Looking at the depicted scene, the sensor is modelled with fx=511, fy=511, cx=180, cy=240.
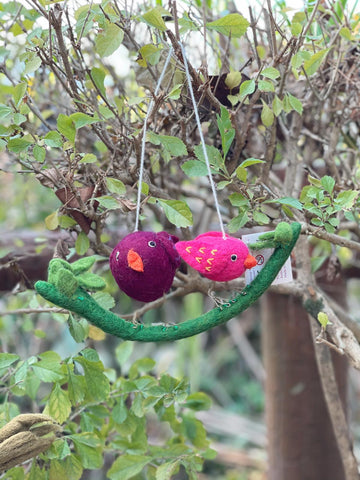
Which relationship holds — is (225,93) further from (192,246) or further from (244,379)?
(244,379)

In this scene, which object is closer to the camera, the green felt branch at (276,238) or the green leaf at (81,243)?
the green felt branch at (276,238)

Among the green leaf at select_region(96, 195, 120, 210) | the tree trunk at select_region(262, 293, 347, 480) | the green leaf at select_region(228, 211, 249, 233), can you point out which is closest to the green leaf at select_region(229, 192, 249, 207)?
the green leaf at select_region(228, 211, 249, 233)

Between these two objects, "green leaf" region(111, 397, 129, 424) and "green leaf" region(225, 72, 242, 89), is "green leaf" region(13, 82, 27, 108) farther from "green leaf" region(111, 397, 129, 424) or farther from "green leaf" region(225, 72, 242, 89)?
"green leaf" region(111, 397, 129, 424)

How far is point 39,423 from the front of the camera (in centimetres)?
53

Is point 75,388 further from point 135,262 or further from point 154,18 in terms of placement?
point 154,18

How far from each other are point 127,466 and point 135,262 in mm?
360

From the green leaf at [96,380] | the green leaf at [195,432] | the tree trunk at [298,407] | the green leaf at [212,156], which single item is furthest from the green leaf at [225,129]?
the tree trunk at [298,407]

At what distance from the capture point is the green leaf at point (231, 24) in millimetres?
495

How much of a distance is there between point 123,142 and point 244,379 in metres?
2.13

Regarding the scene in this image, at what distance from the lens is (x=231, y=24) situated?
50cm

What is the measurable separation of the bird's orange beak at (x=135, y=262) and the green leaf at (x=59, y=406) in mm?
230

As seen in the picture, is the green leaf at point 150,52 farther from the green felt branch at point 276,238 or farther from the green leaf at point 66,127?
the green felt branch at point 276,238

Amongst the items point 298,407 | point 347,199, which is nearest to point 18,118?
point 347,199

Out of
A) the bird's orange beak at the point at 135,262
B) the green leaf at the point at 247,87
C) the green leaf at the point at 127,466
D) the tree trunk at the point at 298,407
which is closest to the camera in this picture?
the bird's orange beak at the point at 135,262
